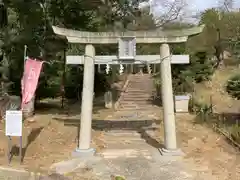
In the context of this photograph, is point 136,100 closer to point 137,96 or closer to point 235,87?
point 137,96

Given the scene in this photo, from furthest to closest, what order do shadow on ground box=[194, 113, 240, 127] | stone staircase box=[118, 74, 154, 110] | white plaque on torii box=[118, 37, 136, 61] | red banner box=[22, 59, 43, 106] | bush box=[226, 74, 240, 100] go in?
stone staircase box=[118, 74, 154, 110]
shadow on ground box=[194, 113, 240, 127]
bush box=[226, 74, 240, 100]
white plaque on torii box=[118, 37, 136, 61]
red banner box=[22, 59, 43, 106]

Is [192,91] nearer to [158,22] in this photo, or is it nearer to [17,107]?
[17,107]

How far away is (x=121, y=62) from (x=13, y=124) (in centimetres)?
336

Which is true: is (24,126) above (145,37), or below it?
below

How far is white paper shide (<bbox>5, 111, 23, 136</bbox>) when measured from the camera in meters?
8.07

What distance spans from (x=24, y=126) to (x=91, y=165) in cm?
458

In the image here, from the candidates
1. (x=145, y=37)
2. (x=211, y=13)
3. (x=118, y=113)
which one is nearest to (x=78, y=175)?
(x=145, y=37)

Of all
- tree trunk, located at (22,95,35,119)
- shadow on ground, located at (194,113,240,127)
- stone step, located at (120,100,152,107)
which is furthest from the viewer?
stone step, located at (120,100,152,107)

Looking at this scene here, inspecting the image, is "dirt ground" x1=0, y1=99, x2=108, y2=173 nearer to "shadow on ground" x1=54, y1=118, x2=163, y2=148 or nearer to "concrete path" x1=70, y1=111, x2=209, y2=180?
"shadow on ground" x1=54, y1=118, x2=163, y2=148

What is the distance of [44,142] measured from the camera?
33.6ft

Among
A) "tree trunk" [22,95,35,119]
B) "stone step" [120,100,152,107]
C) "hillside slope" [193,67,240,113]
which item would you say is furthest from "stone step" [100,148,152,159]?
"stone step" [120,100,152,107]

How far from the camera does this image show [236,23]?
29.0 meters

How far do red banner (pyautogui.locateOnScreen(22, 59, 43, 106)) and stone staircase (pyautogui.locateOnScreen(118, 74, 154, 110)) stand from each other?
840cm

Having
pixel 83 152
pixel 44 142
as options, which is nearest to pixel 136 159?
pixel 83 152
